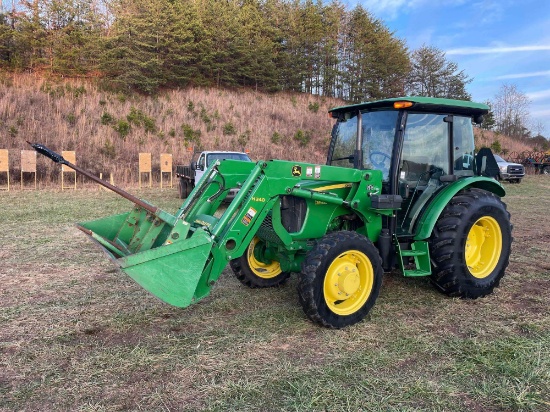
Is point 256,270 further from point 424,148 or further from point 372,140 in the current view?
point 424,148

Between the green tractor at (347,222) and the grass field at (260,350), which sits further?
the green tractor at (347,222)

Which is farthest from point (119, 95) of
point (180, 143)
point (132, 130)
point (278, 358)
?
point (278, 358)

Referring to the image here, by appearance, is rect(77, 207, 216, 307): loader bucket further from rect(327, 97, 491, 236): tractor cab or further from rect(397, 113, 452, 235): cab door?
rect(397, 113, 452, 235): cab door

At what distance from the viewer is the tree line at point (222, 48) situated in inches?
919

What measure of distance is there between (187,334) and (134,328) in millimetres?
511

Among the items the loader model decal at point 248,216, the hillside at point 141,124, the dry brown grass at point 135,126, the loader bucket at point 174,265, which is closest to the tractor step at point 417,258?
the loader model decal at point 248,216

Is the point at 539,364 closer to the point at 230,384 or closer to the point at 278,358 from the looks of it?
the point at 278,358

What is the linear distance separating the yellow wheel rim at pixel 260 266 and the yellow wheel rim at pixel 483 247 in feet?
7.04

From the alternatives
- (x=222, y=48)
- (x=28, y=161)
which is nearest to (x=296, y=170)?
(x=28, y=161)

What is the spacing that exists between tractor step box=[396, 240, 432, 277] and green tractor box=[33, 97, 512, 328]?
0.01 metres

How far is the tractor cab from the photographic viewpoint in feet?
14.0

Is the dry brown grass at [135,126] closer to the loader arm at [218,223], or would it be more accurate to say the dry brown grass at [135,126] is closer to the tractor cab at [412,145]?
the loader arm at [218,223]

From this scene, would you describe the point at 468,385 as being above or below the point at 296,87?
below

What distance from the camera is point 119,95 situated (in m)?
23.3
